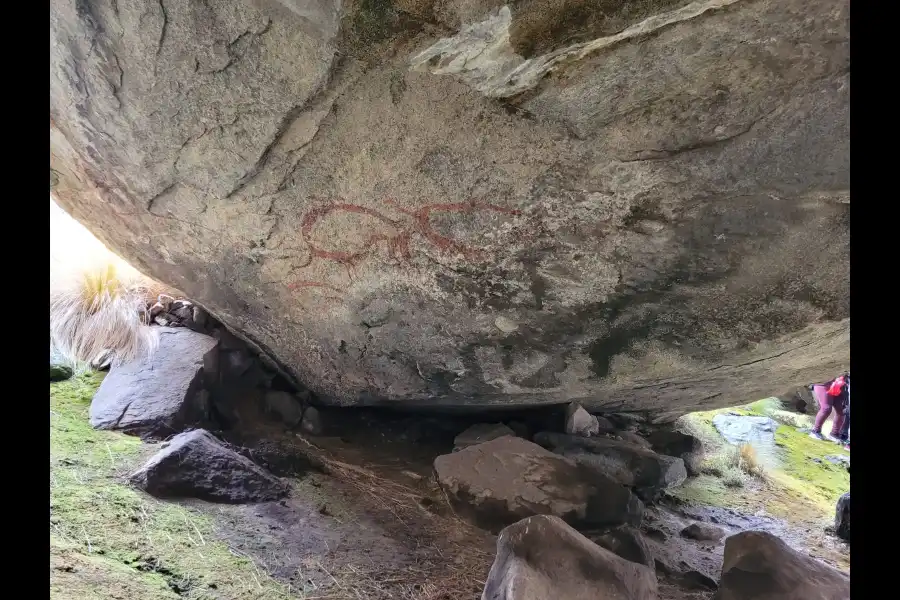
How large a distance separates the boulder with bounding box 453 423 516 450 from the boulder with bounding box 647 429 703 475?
1.19 metres

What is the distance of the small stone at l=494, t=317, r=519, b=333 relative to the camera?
216 centimetres

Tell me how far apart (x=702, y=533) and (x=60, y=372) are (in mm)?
3368

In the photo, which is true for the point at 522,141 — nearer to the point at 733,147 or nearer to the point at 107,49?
the point at 733,147

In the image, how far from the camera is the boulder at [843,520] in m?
2.70

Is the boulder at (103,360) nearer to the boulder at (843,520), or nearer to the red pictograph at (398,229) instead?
the red pictograph at (398,229)

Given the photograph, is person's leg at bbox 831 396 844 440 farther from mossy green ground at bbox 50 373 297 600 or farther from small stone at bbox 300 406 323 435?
mossy green ground at bbox 50 373 297 600

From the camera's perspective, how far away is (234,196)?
205 cm

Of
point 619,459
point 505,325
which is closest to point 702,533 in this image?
point 619,459

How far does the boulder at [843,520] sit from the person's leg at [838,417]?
5.77 feet

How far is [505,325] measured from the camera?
2186mm

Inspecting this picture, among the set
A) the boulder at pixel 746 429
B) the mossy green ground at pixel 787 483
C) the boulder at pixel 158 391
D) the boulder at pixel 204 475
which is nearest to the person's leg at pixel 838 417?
the mossy green ground at pixel 787 483

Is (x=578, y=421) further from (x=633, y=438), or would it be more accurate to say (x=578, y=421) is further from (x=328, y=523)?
(x=328, y=523)

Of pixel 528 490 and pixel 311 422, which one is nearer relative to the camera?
pixel 528 490
